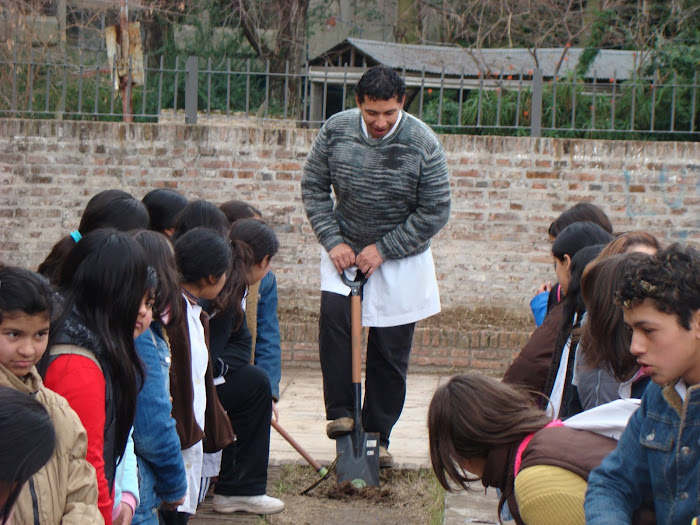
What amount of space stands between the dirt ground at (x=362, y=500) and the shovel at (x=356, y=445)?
7cm

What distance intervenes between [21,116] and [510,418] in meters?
7.15

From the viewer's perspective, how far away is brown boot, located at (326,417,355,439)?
191 inches

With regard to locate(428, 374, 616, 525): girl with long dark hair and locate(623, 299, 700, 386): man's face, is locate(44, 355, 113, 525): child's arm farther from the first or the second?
locate(623, 299, 700, 386): man's face

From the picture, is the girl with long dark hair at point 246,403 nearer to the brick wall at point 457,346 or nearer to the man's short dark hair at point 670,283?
the man's short dark hair at point 670,283

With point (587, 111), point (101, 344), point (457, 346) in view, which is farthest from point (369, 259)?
point (587, 111)

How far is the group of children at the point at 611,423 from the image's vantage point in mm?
2109

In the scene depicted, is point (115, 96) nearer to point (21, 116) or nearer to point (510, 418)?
point (21, 116)


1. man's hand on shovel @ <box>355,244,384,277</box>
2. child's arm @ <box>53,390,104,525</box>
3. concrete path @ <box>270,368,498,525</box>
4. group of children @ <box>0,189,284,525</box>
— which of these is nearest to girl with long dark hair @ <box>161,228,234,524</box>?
group of children @ <box>0,189,284,525</box>

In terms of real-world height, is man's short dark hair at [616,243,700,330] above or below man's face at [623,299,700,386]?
above

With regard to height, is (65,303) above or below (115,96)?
below

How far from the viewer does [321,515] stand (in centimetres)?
442

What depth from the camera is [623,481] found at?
86.0 inches

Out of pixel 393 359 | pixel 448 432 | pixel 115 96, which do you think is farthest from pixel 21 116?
pixel 448 432

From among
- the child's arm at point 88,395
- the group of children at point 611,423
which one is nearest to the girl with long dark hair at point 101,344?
the child's arm at point 88,395
